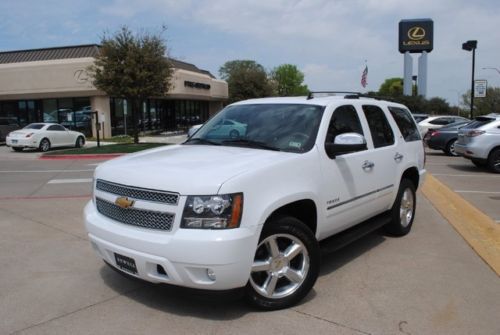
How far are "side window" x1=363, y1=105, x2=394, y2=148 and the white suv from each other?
0.04 metres

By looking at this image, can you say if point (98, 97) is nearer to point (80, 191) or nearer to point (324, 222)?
point (80, 191)

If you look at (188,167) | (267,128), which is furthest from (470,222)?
(188,167)

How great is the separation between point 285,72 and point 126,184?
10242cm

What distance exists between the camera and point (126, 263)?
393 cm

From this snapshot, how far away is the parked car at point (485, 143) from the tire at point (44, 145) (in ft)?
58.6

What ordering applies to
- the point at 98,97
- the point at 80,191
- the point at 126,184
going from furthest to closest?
the point at 98,97, the point at 80,191, the point at 126,184

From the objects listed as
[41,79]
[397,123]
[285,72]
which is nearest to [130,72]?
[41,79]

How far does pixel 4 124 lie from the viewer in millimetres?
28281

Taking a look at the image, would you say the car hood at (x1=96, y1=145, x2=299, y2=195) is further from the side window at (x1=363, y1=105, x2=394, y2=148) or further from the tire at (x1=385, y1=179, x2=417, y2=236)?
the tire at (x1=385, y1=179, x2=417, y2=236)

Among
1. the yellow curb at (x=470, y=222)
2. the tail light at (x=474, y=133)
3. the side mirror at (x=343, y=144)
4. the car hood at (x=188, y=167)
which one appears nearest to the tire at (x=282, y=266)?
the car hood at (x=188, y=167)

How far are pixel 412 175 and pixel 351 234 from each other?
2.10 metres

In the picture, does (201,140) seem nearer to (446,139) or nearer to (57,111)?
(446,139)

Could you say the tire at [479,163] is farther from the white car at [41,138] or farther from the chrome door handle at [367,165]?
the white car at [41,138]

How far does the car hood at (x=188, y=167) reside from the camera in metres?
3.66
